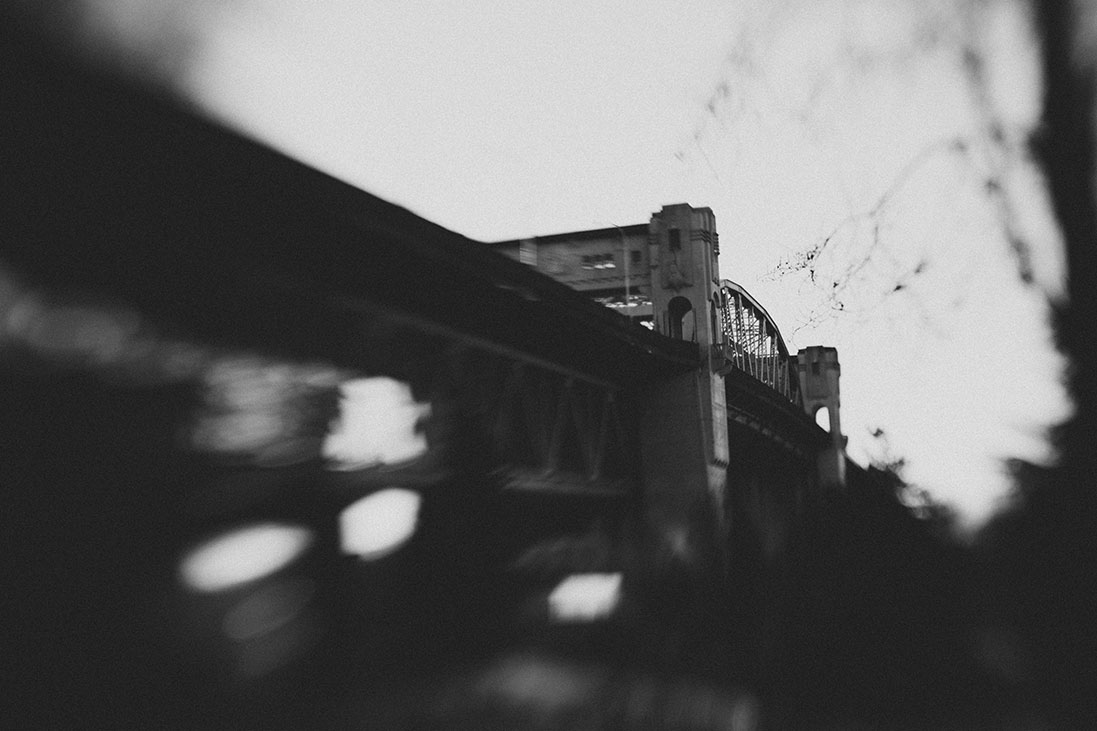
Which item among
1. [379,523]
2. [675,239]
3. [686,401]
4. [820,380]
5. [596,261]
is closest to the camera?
[379,523]

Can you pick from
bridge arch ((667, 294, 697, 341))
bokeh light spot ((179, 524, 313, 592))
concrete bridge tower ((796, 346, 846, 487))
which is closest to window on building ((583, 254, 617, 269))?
bridge arch ((667, 294, 697, 341))

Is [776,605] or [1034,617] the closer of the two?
[1034,617]

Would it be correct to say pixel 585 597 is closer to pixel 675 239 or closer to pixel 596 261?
pixel 675 239

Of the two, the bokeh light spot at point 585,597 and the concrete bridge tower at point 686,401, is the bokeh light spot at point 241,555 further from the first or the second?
the concrete bridge tower at point 686,401

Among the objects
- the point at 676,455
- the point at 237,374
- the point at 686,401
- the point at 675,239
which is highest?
the point at 675,239

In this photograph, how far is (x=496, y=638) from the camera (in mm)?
11461

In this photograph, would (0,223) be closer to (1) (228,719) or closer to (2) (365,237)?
(2) (365,237)

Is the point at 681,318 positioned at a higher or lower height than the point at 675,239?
lower

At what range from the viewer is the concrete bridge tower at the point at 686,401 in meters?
15.7

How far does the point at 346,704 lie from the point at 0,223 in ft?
16.5

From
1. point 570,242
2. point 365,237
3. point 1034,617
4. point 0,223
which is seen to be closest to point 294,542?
point 365,237

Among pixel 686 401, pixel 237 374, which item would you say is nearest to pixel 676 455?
pixel 686 401

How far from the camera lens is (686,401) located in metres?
15.9

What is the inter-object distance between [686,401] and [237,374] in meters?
9.61
